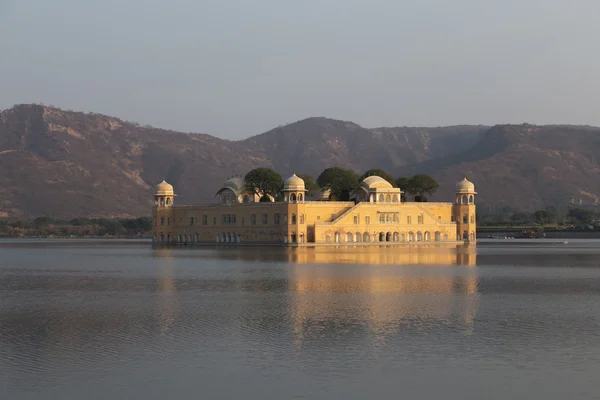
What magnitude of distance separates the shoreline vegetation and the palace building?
2065 inches

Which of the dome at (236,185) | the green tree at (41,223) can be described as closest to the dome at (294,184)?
the dome at (236,185)

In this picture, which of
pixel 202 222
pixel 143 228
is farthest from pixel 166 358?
pixel 143 228

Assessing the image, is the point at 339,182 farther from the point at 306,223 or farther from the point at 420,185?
the point at 306,223

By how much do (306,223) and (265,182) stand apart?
33.3 ft

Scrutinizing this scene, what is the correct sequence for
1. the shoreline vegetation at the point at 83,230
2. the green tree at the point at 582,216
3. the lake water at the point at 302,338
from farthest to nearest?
1. the green tree at the point at 582,216
2. the shoreline vegetation at the point at 83,230
3. the lake water at the point at 302,338

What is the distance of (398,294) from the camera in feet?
105

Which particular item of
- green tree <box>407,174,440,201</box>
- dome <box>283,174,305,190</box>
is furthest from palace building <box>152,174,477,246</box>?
green tree <box>407,174,440,201</box>

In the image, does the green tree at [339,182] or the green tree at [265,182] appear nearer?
the green tree at [265,182]

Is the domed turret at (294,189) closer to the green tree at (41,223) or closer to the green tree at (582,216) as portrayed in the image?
the green tree at (582,216)

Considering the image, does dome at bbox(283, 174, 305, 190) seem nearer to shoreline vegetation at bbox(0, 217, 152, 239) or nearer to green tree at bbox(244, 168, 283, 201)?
green tree at bbox(244, 168, 283, 201)

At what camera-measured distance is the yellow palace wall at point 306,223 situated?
8738 cm

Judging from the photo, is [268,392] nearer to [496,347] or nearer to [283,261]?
[496,347]

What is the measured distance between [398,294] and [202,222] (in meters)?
67.2

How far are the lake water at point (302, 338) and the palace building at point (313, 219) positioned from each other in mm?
47568
